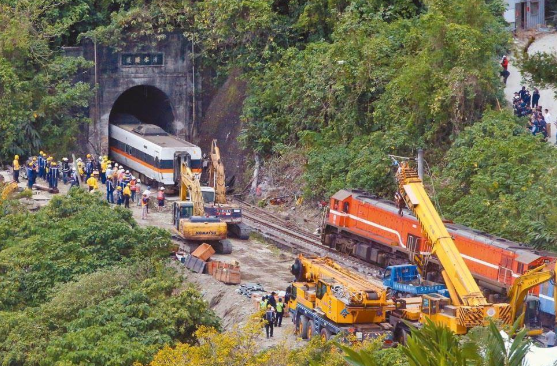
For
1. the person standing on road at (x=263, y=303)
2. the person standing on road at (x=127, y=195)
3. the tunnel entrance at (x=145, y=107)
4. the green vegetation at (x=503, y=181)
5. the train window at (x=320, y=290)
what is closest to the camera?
the train window at (x=320, y=290)

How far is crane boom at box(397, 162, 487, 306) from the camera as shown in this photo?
29.4 meters

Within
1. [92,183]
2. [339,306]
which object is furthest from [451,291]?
[92,183]

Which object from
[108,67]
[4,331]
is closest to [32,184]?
[108,67]

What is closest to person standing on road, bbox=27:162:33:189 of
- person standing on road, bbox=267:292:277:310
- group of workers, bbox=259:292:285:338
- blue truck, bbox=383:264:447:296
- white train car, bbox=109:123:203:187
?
white train car, bbox=109:123:203:187

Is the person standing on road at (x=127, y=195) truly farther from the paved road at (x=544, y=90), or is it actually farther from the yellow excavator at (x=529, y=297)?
the yellow excavator at (x=529, y=297)

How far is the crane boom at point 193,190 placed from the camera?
42.8 meters

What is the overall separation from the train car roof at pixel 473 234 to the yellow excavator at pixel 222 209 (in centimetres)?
422

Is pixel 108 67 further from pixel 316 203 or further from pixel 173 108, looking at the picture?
pixel 316 203

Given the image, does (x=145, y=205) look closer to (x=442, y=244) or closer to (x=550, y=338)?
(x=442, y=244)

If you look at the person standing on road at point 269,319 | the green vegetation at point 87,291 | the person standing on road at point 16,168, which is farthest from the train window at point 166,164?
the person standing on road at point 269,319

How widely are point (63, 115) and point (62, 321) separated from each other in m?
27.3

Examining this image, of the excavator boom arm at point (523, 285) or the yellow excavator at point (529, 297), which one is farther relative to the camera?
the excavator boom arm at point (523, 285)

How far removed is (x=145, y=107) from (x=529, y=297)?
36.6m

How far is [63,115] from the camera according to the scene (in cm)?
5700
